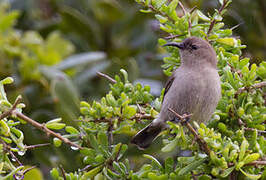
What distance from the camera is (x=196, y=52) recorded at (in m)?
3.58

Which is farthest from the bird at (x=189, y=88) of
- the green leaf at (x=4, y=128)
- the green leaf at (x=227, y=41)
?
the green leaf at (x=4, y=128)

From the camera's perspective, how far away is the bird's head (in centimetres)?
320

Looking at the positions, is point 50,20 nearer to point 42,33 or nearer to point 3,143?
point 42,33

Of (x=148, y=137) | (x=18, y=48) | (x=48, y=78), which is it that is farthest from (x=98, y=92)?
(x=148, y=137)

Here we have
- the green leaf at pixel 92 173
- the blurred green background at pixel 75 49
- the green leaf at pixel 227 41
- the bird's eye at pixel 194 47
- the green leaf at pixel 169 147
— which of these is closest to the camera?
the green leaf at pixel 169 147

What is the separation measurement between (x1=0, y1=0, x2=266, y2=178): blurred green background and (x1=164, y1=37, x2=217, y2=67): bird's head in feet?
2.57

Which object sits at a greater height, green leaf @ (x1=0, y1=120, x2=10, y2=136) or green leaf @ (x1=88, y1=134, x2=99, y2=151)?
green leaf @ (x1=0, y1=120, x2=10, y2=136)

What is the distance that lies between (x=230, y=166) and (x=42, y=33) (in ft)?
11.6

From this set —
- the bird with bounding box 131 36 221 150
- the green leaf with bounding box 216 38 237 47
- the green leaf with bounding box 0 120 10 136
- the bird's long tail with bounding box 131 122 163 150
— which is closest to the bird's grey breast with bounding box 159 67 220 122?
the bird with bounding box 131 36 221 150

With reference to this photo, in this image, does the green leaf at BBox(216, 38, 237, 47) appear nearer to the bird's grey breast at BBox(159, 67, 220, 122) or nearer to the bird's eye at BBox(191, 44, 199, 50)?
the bird's grey breast at BBox(159, 67, 220, 122)

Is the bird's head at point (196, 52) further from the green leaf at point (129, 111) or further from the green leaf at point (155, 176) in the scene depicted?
the green leaf at point (155, 176)

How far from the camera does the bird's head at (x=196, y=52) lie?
320cm

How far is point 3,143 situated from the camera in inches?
88.8

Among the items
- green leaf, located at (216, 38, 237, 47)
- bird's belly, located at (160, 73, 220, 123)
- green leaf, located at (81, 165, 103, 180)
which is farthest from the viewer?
bird's belly, located at (160, 73, 220, 123)
